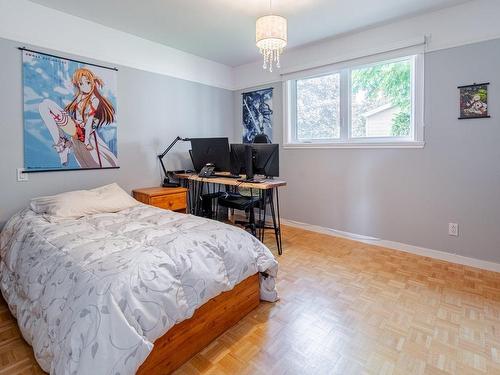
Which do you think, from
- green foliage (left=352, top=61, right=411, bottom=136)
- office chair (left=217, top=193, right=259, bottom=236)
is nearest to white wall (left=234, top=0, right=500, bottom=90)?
green foliage (left=352, top=61, right=411, bottom=136)

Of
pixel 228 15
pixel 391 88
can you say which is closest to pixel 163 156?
pixel 228 15

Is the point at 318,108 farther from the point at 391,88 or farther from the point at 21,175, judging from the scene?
the point at 21,175

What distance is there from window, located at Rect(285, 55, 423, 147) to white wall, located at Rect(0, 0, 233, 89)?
155 cm

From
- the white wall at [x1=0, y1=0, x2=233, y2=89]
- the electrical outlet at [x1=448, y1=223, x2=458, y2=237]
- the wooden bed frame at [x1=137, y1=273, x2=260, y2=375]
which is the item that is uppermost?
the white wall at [x1=0, y1=0, x2=233, y2=89]

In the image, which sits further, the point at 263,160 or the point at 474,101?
the point at 263,160

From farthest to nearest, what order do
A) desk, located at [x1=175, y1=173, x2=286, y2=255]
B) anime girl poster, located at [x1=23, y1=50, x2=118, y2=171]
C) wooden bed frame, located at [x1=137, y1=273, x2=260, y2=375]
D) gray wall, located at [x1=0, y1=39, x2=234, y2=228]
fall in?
desk, located at [x1=175, y1=173, x2=286, y2=255] < anime girl poster, located at [x1=23, y1=50, x2=118, y2=171] < gray wall, located at [x1=0, y1=39, x2=234, y2=228] < wooden bed frame, located at [x1=137, y1=273, x2=260, y2=375]

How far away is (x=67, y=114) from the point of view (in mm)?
2844

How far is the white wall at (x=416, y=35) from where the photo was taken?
259 cm

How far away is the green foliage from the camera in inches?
123

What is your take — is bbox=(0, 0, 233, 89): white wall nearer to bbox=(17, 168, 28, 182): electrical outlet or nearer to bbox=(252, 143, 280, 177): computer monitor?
bbox=(17, 168, 28, 182): electrical outlet

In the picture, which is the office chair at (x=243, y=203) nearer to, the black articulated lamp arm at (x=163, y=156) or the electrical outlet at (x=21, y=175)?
the black articulated lamp arm at (x=163, y=156)

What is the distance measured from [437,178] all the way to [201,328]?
2.75m

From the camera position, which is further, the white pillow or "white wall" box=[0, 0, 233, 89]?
"white wall" box=[0, 0, 233, 89]

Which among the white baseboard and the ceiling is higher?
the ceiling
